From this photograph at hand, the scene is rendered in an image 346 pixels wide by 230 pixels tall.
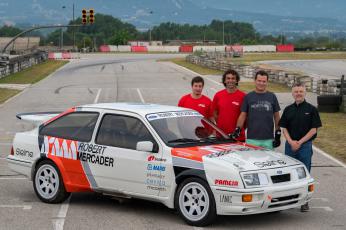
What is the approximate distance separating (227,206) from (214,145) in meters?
1.20

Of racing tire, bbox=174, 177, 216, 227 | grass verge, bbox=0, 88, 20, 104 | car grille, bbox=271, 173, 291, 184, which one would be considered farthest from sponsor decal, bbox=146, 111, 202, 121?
grass verge, bbox=0, 88, 20, 104

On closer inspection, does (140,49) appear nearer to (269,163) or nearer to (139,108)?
(139,108)

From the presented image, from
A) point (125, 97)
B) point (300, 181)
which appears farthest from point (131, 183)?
point (125, 97)

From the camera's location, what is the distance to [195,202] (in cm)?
896

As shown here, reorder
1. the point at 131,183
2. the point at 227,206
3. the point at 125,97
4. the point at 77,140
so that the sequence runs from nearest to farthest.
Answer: the point at 227,206 → the point at 131,183 → the point at 77,140 → the point at 125,97

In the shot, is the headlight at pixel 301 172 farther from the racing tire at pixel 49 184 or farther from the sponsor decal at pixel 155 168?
the racing tire at pixel 49 184

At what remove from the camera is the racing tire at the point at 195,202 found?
28.9 feet

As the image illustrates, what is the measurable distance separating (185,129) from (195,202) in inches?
48.1

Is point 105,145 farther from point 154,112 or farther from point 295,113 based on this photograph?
point 295,113

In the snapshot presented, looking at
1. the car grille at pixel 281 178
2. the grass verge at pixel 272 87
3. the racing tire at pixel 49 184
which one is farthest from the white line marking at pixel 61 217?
the grass verge at pixel 272 87

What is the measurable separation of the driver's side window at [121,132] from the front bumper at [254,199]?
1336 mm

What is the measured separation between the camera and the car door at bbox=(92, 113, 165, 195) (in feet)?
30.9

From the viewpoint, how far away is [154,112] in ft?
32.6

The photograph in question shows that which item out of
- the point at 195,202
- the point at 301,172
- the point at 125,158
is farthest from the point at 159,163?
the point at 301,172
